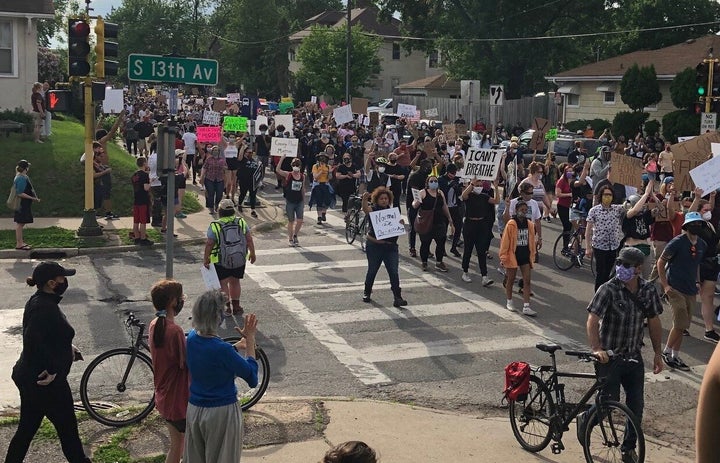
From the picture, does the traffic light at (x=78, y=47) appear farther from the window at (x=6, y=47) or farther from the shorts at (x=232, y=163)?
the window at (x=6, y=47)

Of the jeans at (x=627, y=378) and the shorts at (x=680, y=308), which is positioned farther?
the shorts at (x=680, y=308)

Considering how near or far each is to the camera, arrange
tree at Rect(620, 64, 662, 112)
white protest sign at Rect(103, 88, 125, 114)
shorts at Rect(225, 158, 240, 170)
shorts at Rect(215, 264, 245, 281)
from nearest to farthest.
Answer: shorts at Rect(215, 264, 245, 281), shorts at Rect(225, 158, 240, 170), white protest sign at Rect(103, 88, 125, 114), tree at Rect(620, 64, 662, 112)

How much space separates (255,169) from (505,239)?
10.5 m

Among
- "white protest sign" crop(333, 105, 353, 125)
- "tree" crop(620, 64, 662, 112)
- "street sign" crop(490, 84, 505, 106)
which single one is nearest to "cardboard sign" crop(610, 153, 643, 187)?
"street sign" crop(490, 84, 505, 106)

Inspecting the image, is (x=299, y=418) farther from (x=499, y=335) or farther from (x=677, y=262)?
(x=677, y=262)

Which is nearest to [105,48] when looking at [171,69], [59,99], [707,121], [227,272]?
[59,99]

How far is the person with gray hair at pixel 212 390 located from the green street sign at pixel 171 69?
569cm

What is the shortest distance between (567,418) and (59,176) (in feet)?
57.5

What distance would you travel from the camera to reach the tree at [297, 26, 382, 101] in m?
60.3

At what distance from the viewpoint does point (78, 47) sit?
54.9 ft

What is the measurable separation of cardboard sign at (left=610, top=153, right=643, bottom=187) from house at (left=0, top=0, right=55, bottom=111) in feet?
59.5

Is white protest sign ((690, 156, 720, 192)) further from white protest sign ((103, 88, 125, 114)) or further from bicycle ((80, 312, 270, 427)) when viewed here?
white protest sign ((103, 88, 125, 114))

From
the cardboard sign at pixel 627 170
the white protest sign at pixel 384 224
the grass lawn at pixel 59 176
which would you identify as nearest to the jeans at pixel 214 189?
the grass lawn at pixel 59 176

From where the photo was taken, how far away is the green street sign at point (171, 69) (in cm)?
1102
